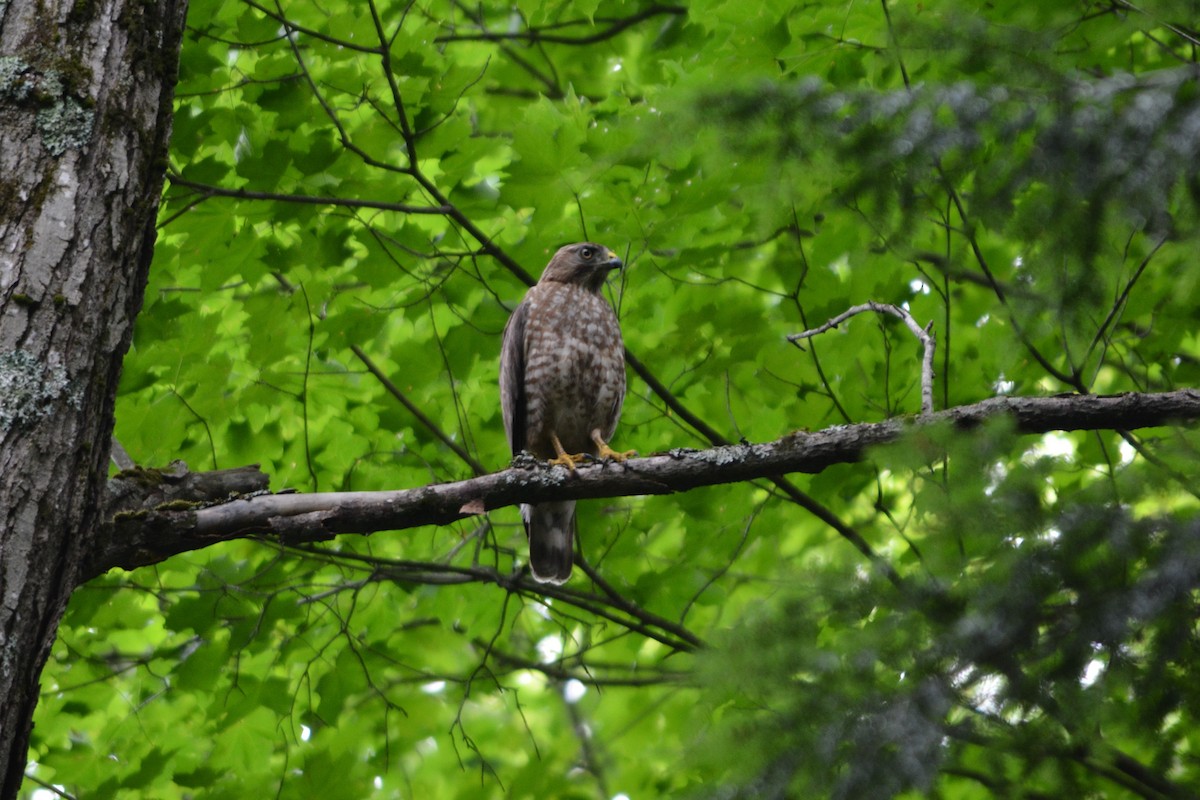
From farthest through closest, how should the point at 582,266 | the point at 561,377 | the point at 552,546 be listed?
the point at 582,266
the point at 561,377
the point at 552,546

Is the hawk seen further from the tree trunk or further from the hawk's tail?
the tree trunk

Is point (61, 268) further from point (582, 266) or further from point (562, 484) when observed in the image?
point (582, 266)

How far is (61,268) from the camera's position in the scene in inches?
101

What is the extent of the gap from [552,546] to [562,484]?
1.99 m

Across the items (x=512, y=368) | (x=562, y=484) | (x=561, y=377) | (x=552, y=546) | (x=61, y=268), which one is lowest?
(x=562, y=484)

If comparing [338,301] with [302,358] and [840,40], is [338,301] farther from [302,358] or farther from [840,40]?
[840,40]

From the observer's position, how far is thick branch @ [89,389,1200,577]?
8.87 feet

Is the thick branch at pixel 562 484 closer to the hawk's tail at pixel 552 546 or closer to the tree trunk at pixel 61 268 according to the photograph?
the tree trunk at pixel 61 268

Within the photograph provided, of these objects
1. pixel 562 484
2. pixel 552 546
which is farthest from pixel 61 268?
pixel 552 546

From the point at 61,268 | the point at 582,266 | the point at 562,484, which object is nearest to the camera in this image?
the point at 61,268

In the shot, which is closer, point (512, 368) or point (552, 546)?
point (552, 546)

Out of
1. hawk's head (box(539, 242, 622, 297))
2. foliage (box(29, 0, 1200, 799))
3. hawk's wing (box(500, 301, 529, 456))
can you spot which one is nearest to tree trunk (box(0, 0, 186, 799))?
foliage (box(29, 0, 1200, 799))

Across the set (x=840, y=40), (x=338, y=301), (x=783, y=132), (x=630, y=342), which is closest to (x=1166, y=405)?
(x=783, y=132)

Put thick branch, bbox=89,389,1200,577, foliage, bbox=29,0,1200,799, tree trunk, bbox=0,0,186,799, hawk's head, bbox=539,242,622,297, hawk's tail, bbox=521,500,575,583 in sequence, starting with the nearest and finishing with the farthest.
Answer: tree trunk, bbox=0,0,186,799
thick branch, bbox=89,389,1200,577
foliage, bbox=29,0,1200,799
hawk's tail, bbox=521,500,575,583
hawk's head, bbox=539,242,622,297
